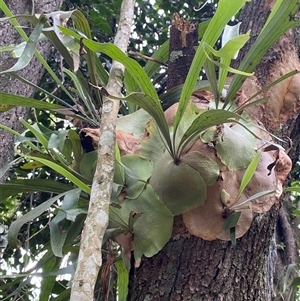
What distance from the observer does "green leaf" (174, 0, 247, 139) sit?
0.71m

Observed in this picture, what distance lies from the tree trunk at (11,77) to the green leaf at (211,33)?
23.1 inches

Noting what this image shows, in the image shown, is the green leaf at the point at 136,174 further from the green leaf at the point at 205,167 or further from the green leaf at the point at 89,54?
the green leaf at the point at 89,54

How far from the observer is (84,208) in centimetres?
81

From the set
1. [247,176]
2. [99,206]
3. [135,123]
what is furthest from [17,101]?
[247,176]

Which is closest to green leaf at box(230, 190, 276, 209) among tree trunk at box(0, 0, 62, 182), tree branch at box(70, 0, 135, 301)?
tree branch at box(70, 0, 135, 301)

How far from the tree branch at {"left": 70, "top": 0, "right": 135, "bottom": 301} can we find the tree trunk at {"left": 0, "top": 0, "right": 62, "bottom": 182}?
48cm

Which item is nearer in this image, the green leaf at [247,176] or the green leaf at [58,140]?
the green leaf at [247,176]

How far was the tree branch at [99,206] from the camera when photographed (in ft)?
1.73

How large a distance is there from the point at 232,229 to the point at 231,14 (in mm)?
357

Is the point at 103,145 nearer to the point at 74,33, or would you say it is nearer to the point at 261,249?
the point at 74,33

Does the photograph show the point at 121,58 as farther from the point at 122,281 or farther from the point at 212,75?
the point at 122,281

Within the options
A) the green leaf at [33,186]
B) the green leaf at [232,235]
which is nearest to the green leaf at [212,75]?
the green leaf at [232,235]

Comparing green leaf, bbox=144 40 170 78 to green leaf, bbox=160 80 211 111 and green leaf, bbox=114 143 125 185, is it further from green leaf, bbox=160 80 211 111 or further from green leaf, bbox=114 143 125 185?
green leaf, bbox=114 143 125 185

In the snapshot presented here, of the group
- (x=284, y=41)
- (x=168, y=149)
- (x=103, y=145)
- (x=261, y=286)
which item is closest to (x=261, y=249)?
(x=261, y=286)
